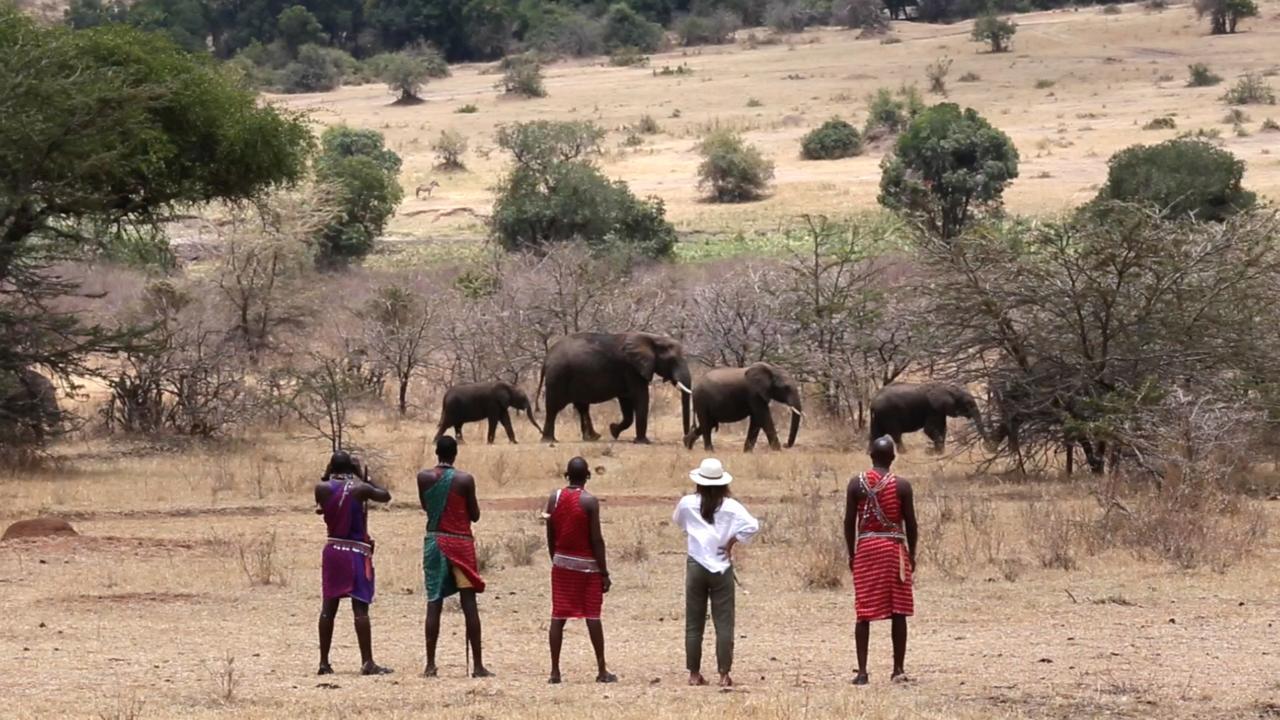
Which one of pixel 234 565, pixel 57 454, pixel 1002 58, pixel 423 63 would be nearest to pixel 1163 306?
pixel 234 565

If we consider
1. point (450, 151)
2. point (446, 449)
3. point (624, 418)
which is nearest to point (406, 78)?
point (450, 151)

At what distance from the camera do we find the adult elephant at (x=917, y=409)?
80.0 feet

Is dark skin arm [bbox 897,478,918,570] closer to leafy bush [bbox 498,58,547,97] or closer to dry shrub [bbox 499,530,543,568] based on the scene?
dry shrub [bbox 499,530,543,568]

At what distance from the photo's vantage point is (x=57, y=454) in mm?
24469

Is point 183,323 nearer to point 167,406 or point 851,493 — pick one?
point 167,406

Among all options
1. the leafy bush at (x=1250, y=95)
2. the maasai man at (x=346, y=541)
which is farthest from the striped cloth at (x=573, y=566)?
the leafy bush at (x=1250, y=95)

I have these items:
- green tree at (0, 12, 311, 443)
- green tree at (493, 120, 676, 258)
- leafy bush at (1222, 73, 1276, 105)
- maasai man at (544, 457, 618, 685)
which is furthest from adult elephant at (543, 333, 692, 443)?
leafy bush at (1222, 73, 1276, 105)

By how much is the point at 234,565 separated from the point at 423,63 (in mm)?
73783

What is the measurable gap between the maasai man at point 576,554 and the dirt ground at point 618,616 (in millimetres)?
425

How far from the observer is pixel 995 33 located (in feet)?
275

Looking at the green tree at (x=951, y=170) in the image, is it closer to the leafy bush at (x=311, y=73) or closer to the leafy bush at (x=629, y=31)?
the leafy bush at (x=311, y=73)

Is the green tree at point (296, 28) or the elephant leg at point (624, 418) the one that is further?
the green tree at point (296, 28)

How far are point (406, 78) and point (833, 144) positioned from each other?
2589 cm

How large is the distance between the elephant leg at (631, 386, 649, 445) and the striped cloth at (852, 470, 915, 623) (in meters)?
15.9
